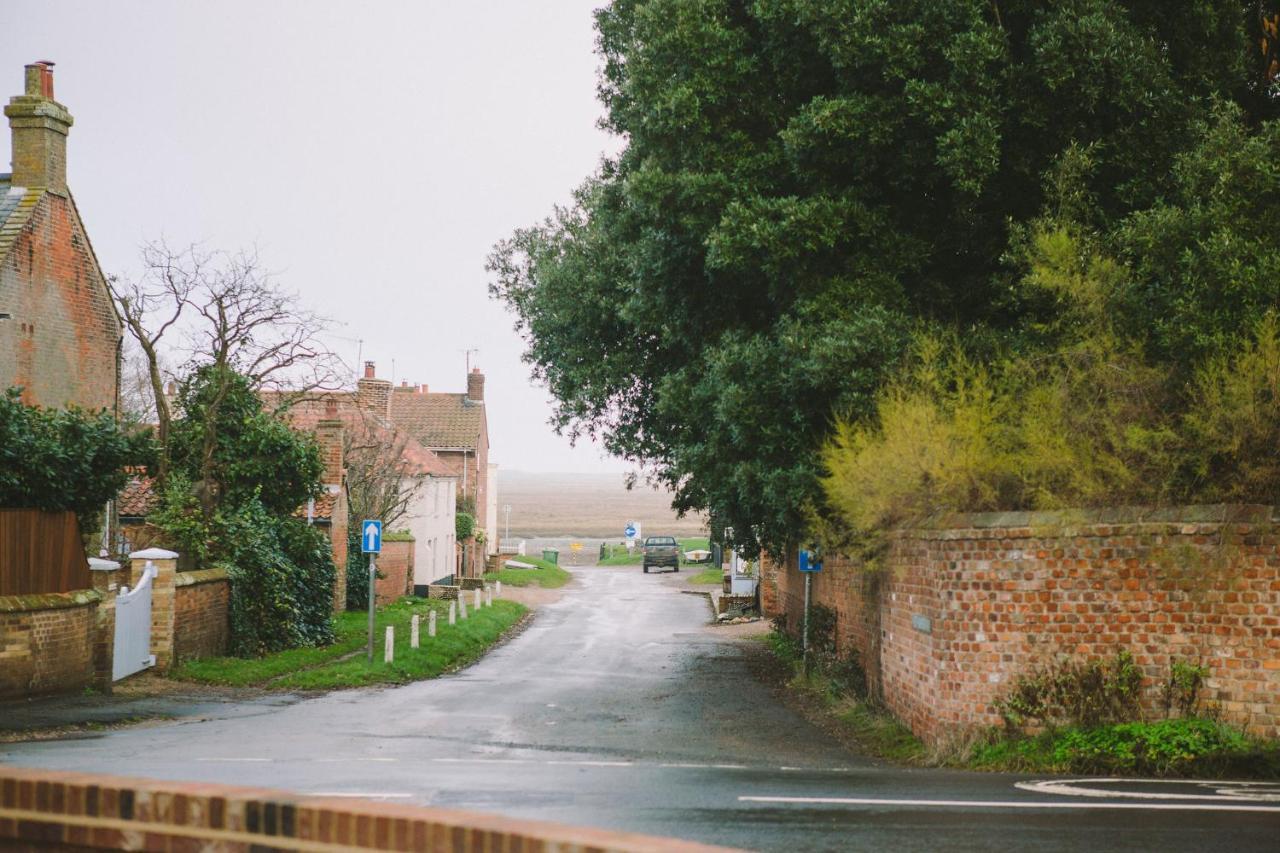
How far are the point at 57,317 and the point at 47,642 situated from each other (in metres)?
12.2

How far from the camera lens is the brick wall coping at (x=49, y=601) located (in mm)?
15945

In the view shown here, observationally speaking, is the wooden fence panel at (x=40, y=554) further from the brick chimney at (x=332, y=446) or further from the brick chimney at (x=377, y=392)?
the brick chimney at (x=377, y=392)

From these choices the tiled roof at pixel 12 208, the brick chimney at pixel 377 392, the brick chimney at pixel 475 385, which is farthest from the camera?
the brick chimney at pixel 475 385

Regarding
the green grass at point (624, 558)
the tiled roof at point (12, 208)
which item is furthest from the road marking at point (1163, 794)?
the green grass at point (624, 558)

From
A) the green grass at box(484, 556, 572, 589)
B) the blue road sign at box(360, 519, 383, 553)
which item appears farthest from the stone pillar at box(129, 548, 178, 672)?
the green grass at box(484, 556, 572, 589)

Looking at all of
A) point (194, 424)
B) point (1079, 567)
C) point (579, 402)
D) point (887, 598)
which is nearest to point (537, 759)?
point (887, 598)

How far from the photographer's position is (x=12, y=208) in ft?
83.8

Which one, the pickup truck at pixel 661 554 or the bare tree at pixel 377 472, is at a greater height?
the bare tree at pixel 377 472

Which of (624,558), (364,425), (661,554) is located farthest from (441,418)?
(364,425)

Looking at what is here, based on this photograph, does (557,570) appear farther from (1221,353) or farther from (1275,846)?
(1275,846)

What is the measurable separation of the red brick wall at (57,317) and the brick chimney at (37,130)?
0.55 meters

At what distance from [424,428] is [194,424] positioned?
38952 millimetres

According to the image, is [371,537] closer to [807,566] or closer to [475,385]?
[807,566]

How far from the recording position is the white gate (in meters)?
18.7
